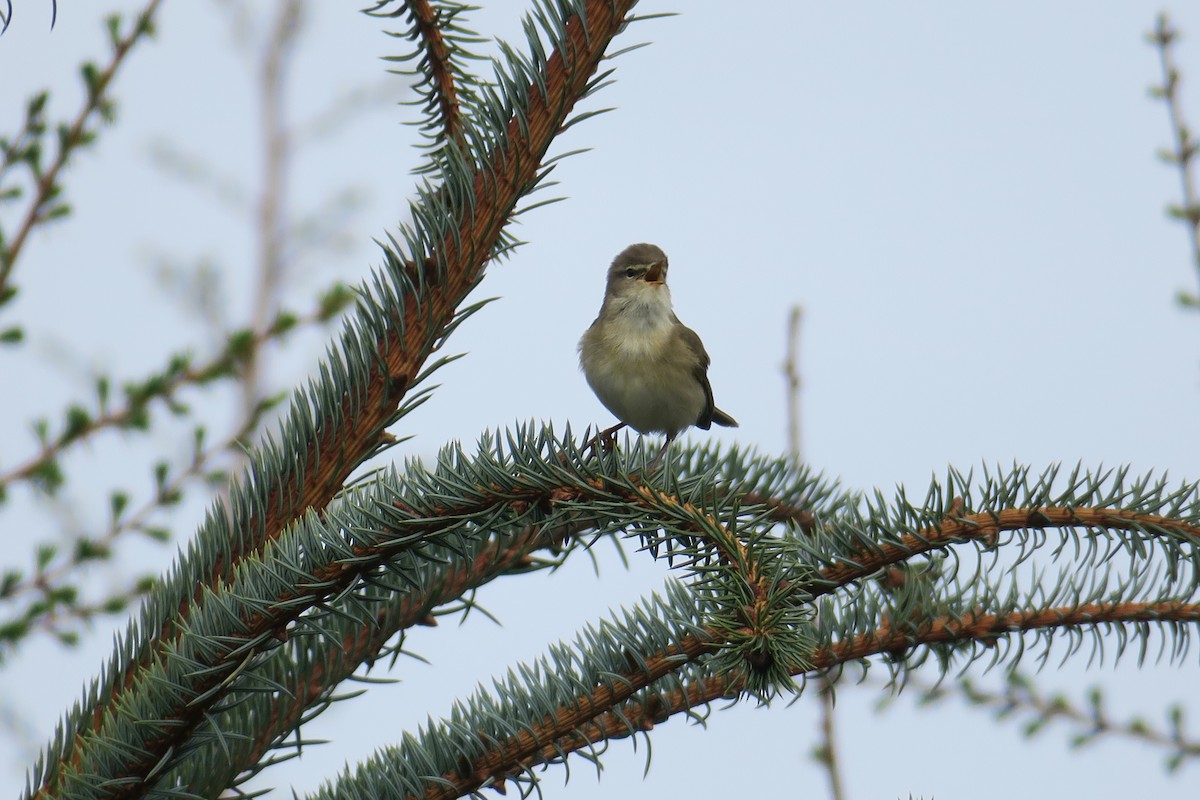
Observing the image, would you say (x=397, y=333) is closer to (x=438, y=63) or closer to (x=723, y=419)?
(x=438, y=63)

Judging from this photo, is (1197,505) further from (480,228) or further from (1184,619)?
(480,228)

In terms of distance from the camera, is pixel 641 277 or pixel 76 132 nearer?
pixel 76 132

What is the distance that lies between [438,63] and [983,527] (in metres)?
1.45

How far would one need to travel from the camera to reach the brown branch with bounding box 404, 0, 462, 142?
228 cm

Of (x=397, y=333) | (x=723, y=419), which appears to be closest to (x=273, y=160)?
(x=723, y=419)

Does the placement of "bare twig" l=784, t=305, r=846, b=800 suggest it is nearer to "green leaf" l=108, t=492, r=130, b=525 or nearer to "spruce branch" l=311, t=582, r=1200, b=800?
"spruce branch" l=311, t=582, r=1200, b=800

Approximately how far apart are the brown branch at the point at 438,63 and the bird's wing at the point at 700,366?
2.97 meters

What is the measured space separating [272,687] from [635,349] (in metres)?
3.55

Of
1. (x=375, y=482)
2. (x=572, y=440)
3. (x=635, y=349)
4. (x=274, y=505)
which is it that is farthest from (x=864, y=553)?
(x=635, y=349)

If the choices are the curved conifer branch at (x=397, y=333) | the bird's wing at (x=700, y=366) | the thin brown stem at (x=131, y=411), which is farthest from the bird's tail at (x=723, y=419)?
the curved conifer branch at (x=397, y=333)

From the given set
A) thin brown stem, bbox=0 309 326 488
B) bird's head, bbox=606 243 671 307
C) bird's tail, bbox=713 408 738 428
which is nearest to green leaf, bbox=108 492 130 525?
thin brown stem, bbox=0 309 326 488

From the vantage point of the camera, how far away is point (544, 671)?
1.92 meters

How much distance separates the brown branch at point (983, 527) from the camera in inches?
70.3

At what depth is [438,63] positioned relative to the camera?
238 cm
